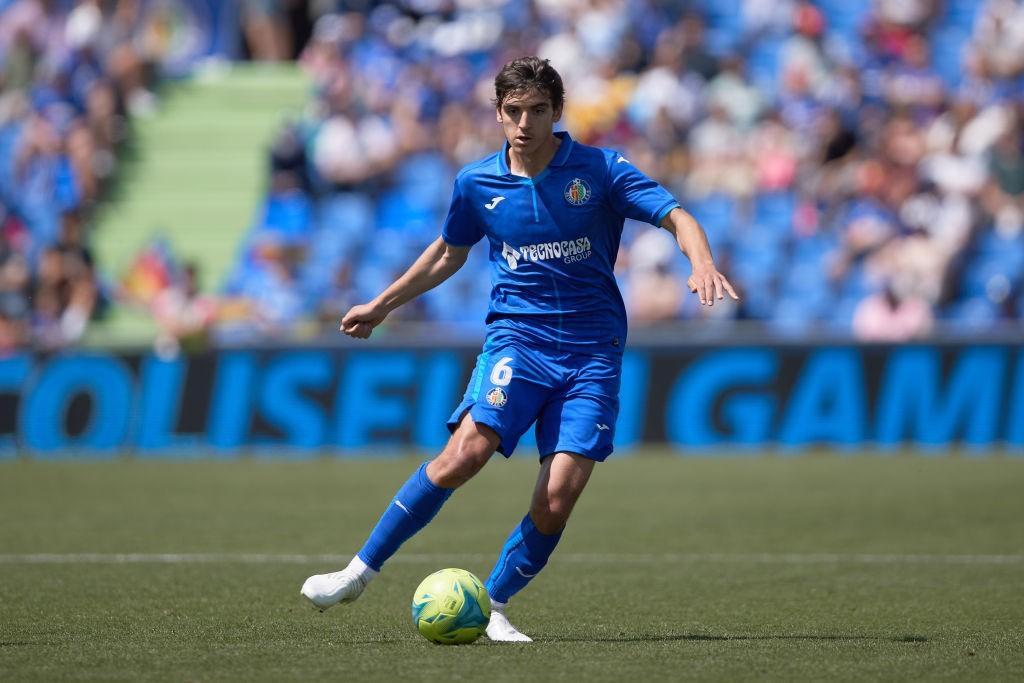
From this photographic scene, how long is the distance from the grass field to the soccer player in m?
0.45

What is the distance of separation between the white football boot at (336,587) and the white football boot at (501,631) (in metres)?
0.55

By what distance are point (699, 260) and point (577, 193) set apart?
72 centimetres

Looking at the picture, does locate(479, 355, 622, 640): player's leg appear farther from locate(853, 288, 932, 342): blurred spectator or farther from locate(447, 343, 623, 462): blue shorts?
locate(853, 288, 932, 342): blurred spectator

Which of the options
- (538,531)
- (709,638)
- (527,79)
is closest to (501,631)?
(538,531)

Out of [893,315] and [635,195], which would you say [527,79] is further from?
[893,315]

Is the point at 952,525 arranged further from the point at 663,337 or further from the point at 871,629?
the point at 663,337

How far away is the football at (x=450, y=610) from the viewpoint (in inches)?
259

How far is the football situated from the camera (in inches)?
259

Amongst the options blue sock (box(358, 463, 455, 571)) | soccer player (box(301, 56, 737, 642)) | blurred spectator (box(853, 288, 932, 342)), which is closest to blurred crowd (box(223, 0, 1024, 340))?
blurred spectator (box(853, 288, 932, 342))

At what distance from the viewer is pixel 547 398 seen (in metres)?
6.94

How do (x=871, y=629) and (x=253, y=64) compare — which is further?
(x=253, y=64)

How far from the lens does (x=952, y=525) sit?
37.5 ft

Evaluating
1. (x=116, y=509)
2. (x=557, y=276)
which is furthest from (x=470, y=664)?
(x=116, y=509)

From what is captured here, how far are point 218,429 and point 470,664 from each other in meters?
12.3
